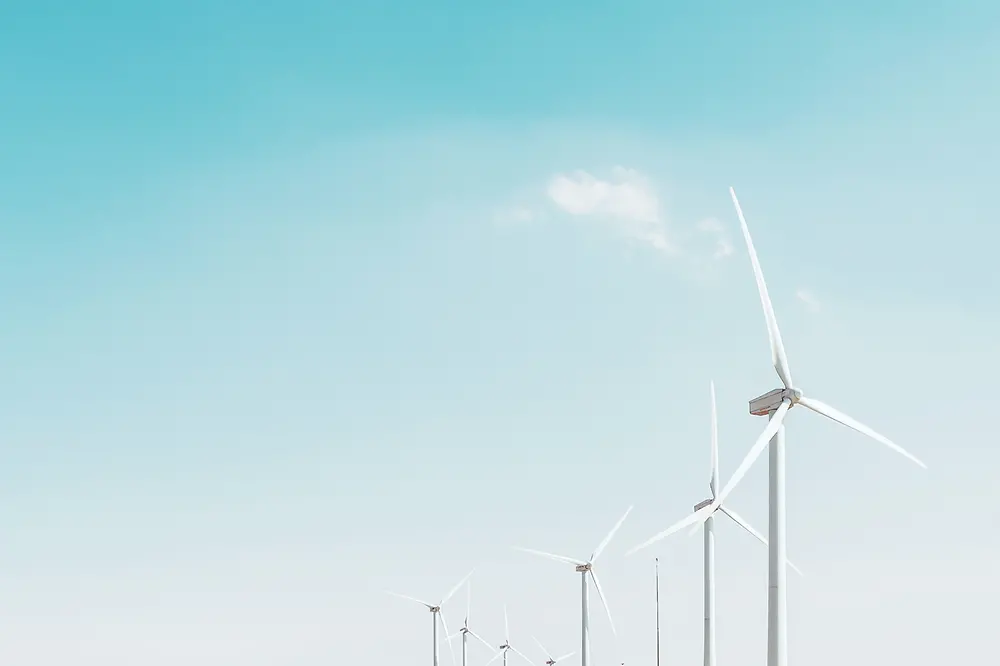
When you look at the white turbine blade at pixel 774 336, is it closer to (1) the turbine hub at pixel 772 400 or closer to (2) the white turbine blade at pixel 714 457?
(1) the turbine hub at pixel 772 400

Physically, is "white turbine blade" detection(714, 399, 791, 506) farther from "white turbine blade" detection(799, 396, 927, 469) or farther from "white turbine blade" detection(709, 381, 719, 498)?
"white turbine blade" detection(709, 381, 719, 498)

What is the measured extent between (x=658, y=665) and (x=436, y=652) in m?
41.4

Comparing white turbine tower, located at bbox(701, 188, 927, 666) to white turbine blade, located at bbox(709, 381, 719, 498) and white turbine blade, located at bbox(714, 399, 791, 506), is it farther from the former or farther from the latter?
white turbine blade, located at bbox(709, 381, 719, 498)

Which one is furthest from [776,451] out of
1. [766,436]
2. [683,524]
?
[683,524]

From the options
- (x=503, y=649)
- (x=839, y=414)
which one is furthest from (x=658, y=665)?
(x=839, y=414)

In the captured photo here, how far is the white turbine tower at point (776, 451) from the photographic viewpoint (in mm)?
46812

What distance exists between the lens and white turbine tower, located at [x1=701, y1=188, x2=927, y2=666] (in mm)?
46812

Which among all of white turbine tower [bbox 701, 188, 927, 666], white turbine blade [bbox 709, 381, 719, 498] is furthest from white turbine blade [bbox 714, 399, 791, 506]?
white turbine blade [bbox 709, 381, 719, 498]

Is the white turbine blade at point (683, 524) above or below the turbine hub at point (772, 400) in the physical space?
below

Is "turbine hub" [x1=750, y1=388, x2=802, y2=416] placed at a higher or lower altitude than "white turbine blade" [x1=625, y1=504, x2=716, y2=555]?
higher

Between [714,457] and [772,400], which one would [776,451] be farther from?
[714,457]

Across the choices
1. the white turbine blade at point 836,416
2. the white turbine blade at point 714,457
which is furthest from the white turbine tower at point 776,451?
the white turbine blade at point 714,457

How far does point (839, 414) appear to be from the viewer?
51.8 meters

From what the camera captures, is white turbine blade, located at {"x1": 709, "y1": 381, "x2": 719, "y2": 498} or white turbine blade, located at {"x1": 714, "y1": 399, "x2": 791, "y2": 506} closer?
white turbine blade, located at {"x1": 714, "y1": 399, "x2": 791, "y2": 506}
